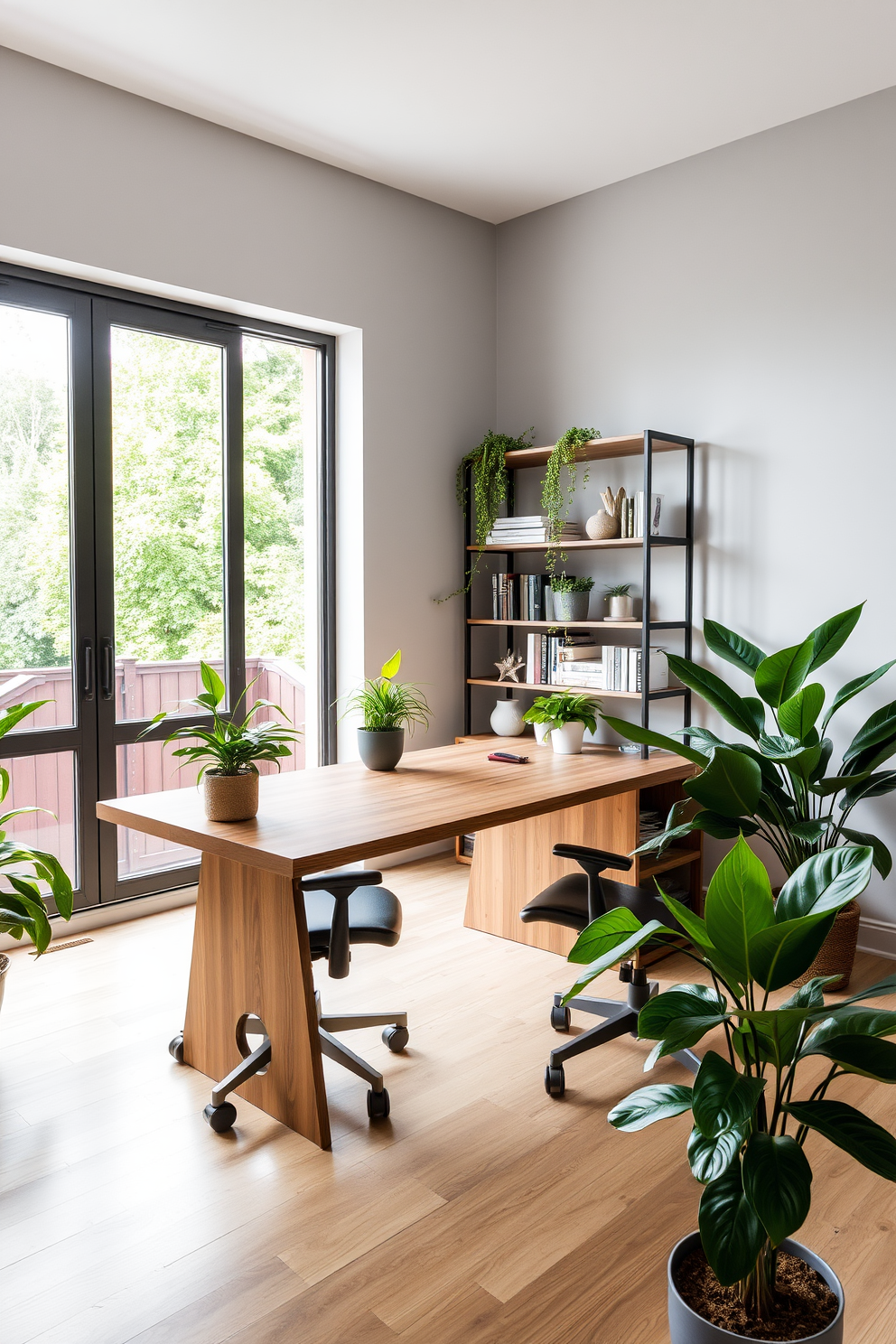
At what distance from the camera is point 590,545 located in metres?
3.95

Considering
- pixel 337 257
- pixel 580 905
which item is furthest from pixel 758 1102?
pixel 337 257

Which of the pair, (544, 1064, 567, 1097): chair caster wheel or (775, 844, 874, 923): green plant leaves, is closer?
(775, 844, 874, 923): green plant leaves

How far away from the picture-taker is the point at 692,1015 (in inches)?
48.3

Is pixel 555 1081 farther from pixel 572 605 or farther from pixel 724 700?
pixel 572 605

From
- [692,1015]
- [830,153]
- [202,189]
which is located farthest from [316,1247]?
[830,153]

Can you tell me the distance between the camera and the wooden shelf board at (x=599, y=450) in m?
3.83

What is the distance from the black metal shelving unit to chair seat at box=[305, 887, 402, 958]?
1.45m

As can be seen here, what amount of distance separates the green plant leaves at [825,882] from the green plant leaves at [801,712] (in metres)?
1.61

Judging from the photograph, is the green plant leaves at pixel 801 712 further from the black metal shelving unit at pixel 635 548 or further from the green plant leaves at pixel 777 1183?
the green plant leaves at pixel 777 1183

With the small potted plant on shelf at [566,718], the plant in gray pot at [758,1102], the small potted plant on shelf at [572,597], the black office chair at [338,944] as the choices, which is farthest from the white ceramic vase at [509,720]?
the plant in gray pot at [758,1102]

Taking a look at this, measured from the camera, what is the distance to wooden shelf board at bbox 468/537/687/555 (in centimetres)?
377

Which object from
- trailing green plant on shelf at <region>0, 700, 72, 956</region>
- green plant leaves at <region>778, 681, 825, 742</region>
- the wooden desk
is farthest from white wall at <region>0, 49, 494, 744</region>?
green plant leaves at <region>778, 681, 825, 742</region>

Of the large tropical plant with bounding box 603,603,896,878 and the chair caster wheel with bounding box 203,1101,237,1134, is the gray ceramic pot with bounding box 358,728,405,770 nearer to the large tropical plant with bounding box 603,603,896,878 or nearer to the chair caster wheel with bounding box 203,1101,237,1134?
the large tropical plant with bounding box 603,603,896,878

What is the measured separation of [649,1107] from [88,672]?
2.85m
